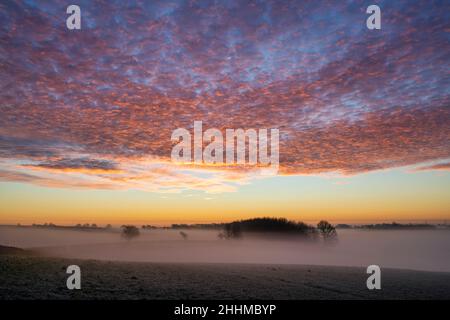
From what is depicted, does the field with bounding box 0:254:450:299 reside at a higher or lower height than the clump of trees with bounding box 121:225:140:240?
higher

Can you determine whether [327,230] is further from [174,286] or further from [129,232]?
[174,286]

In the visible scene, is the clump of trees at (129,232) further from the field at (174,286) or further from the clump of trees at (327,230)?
the field at (174,286)

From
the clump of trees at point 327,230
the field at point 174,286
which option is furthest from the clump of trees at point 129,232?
the field at point 174,286

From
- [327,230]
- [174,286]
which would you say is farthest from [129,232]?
[174,286]

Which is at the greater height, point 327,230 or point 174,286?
point 174,286

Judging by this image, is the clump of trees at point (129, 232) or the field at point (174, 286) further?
the clump of trees at point (129, 232)

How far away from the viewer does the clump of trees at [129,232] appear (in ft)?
589

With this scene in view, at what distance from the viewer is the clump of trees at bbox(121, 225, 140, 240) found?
589 feet

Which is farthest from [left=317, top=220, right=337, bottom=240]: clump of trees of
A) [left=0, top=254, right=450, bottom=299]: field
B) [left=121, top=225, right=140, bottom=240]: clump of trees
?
[left=0, top=254, right=450, bottom=299]: field

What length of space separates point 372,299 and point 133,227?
574 ft

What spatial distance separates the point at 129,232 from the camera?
181500 millimetres

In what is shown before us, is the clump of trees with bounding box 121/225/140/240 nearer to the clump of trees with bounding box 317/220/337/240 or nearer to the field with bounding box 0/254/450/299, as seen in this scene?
the clump of trees with bounding box 317/220/337/240

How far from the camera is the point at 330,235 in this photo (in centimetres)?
17700
